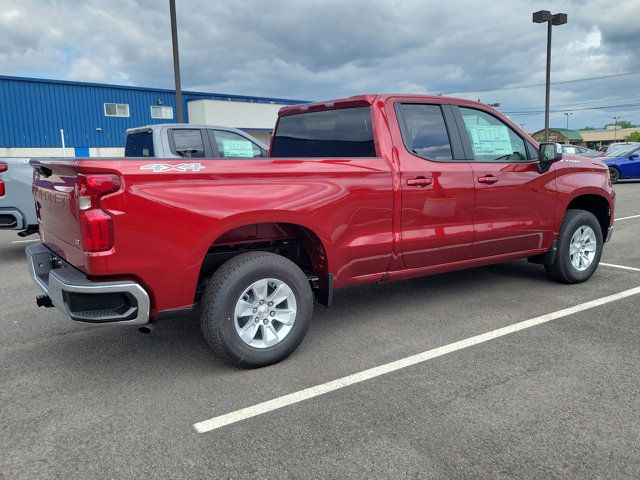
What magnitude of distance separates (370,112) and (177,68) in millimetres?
10512

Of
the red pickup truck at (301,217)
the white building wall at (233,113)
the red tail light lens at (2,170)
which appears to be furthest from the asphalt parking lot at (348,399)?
the white building wall at (233,113)

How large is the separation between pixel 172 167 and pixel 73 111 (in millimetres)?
28165

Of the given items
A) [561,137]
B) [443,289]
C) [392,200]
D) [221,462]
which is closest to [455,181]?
[392,200]

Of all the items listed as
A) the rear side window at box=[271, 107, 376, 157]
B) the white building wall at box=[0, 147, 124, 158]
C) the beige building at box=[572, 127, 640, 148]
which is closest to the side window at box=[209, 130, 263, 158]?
the rear side window at box=[271, 107, 376, 157]

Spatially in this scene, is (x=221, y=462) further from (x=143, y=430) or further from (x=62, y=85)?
(x=62, y=85)

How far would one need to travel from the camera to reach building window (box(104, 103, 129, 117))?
1137 inches

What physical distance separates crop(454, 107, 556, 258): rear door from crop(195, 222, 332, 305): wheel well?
5.11ft

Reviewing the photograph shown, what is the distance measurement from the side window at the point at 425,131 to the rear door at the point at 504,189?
0.77 ft

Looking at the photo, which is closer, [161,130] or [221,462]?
[221,462]

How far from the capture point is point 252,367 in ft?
11.7

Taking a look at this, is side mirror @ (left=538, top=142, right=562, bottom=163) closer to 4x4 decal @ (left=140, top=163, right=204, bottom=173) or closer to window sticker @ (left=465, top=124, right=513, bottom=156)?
window sticker @ (left=465, top=124, right=513, bottom=156)

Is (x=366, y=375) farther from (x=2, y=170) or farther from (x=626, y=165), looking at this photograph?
(x=626, y=165)

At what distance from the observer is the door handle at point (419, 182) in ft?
13.7

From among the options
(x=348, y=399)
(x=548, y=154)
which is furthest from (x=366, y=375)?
(x=548, y=154)
